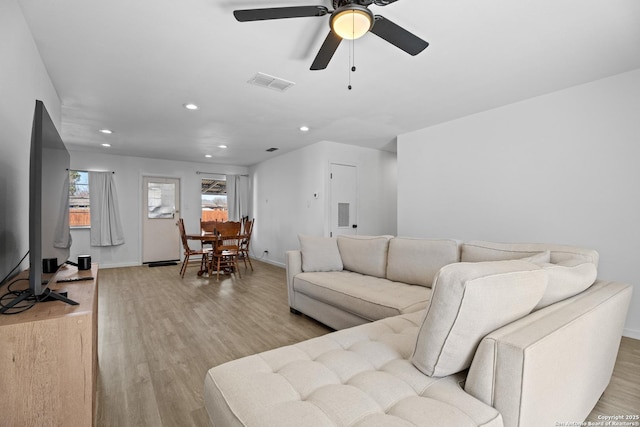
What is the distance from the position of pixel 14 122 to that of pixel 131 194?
5.16 m

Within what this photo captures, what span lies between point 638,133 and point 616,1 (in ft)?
4.78

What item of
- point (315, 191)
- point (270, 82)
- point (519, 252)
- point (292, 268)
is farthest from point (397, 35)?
point (315, 191)

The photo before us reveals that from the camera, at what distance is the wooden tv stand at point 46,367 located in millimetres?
1015

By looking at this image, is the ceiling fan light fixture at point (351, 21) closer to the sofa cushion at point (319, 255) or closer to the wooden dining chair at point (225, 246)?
the sofa cushion at point (319, 255)

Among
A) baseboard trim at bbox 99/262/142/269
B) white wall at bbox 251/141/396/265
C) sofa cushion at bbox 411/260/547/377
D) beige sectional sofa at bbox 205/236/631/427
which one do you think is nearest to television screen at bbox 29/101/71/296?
beige sectional sofa at bbox 205/236/631/427

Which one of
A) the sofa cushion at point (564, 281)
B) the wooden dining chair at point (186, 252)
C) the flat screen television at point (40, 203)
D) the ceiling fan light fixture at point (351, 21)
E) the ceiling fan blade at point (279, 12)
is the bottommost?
the wooden dining chair at point (186, 252)

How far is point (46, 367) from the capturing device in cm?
106

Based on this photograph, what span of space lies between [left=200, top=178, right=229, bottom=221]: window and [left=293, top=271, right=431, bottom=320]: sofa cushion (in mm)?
5206

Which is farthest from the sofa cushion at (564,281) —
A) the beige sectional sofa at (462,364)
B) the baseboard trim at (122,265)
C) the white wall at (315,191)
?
the baseboard trim at (122,265)

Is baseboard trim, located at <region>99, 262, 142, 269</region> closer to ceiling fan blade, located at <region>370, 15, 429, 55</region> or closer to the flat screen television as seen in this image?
the flat screen television

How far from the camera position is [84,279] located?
1.93 m

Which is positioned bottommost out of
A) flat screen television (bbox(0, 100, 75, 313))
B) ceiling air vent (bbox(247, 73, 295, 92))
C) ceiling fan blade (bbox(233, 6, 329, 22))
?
flat screen television (bbox(0, 100, 75, 313))

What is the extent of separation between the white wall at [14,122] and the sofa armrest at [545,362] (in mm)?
2437

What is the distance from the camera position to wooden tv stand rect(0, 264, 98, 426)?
39.9 inches
